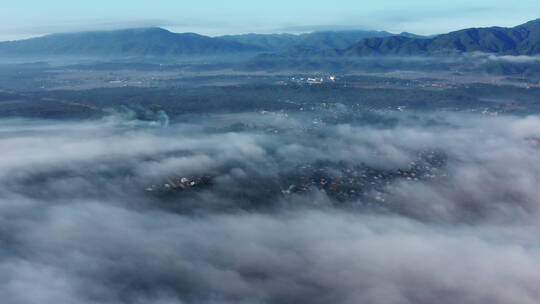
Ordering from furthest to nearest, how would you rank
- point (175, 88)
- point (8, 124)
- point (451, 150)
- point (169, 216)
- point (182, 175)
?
point (175, 88) → point (8, 124) → point (451, 150) → point (182, 175) → point (169, 216)

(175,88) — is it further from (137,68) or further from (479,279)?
(479,279)

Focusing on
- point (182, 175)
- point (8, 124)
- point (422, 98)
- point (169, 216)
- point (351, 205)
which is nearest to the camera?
point (169, 216)

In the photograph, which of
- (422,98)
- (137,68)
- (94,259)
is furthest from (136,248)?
(137,68)

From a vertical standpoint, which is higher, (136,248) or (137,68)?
(137,68)

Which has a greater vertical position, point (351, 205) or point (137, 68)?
point (137, 68)

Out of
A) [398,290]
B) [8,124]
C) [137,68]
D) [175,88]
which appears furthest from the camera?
[137,68]

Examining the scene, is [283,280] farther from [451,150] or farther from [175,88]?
[175,88]

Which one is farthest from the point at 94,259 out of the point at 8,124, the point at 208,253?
the point at 8,124

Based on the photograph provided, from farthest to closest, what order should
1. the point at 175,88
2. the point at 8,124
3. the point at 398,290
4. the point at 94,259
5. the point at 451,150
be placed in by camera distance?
the point at 175,88, the point at 8,124, the point at 451,150, the point at 94,259, the point at 398,290

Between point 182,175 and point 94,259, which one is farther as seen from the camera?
point 182,175
